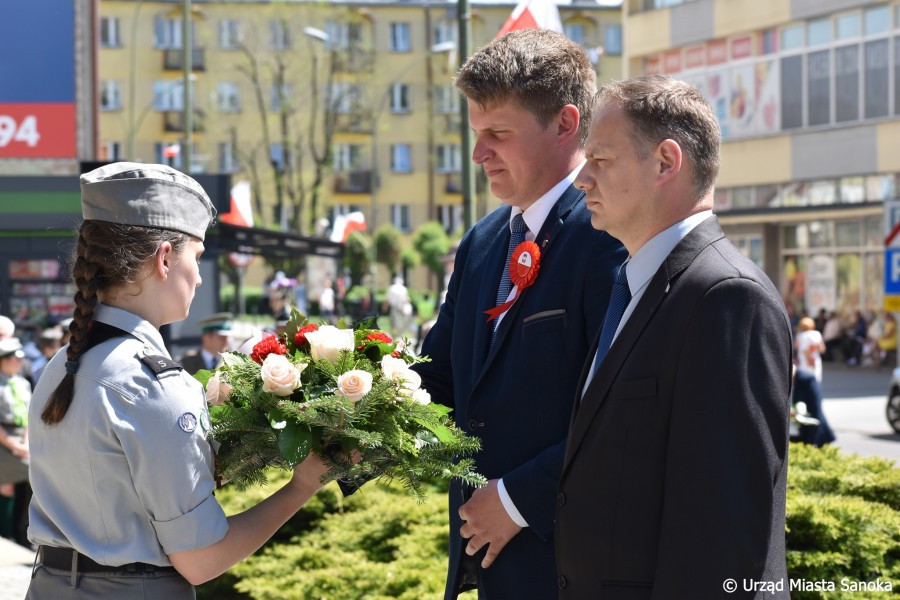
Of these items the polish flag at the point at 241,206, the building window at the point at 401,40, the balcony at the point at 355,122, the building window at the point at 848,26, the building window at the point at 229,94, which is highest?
the building window at the point at 401,40

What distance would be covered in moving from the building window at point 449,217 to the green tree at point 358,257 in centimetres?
1852

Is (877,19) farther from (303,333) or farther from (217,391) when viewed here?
(217,391)

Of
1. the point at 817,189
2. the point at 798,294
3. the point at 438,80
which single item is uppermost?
the point at 438,80

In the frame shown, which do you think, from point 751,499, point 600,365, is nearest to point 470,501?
point 600,365

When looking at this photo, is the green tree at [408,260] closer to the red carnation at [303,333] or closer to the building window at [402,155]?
the building window at [402,155]

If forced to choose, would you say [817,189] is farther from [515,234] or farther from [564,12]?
[564,12]

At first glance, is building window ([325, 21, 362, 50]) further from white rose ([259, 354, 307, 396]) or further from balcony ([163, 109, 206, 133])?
white rose ([259, 354, 307, 396])

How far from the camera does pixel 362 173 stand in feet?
228

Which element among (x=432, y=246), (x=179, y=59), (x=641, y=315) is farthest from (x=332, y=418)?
(x=179, y=59)

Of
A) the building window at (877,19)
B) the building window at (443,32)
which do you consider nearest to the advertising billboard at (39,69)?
the building window at (877,19)

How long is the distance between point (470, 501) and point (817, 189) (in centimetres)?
3377

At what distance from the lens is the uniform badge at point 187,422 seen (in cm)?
261

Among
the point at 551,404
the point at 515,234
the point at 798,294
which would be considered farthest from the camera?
the point at 798,294

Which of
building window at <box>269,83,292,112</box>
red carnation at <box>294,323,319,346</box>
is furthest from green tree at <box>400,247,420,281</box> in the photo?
red carnation at <box>294,323,319,346</box>
